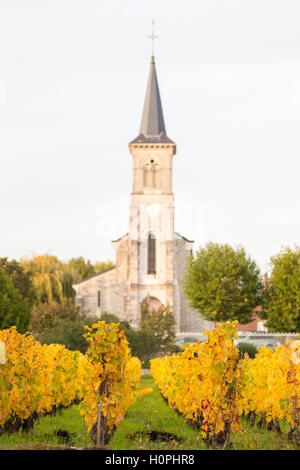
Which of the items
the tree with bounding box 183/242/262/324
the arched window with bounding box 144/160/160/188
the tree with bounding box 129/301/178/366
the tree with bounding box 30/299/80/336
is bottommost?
the tree with bounding box 129/301/178/366

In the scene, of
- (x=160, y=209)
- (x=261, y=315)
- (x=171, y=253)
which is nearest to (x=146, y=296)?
(x=171, y=253)

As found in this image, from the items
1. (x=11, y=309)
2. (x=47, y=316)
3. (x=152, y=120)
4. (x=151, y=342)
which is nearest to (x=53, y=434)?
(x=11, y=309)

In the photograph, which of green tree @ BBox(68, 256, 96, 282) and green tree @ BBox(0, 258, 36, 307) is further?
green tree @ BBox(68, 256, 96, 282)

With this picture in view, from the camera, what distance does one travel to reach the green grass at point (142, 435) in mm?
8914

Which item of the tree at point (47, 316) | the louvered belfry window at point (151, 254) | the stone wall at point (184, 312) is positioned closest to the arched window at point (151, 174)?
the louvered belfry window at point (151, 254)

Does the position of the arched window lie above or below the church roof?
below

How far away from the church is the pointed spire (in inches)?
4.2

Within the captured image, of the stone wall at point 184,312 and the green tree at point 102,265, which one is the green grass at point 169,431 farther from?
the green tree at point 102,265

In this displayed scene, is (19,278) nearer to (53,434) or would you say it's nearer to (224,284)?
(224,284)

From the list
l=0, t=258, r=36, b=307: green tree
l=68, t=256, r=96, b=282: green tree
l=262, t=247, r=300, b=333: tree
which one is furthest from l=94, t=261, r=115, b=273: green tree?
l=262, t=247, r=300, b=333: tree

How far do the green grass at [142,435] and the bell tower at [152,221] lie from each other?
1591 inches

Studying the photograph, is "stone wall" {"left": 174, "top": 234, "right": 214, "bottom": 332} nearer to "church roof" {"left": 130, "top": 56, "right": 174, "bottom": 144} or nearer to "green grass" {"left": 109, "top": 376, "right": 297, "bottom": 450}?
"church roof" {"left": 130, "top": 56, "right": 174, "bottom": 144}

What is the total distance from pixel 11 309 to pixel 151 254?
2723 cm

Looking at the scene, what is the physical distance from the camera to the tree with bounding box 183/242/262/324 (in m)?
43.6
